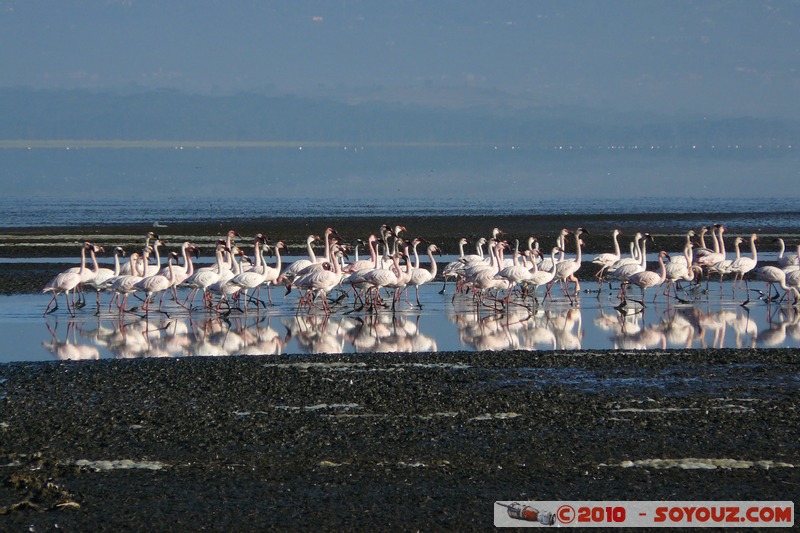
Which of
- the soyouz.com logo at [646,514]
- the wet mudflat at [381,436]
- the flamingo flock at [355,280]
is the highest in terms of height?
the flamingo flock at [355,280]

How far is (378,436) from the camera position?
438 inches

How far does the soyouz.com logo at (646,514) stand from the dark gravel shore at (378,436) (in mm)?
206

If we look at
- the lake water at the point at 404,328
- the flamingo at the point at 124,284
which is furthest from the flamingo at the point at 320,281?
the flamingo at the point at 124,284

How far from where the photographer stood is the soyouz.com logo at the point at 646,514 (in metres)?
8.66

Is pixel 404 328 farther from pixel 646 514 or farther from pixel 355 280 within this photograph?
pixel 646 514

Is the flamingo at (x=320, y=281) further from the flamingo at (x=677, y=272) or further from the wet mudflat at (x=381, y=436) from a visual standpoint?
the flamingo at (x=677, y=272)

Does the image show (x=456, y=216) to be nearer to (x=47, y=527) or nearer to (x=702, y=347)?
(x=702, y=347)

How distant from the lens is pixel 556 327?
61.3 ft

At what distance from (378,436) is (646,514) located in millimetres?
3132

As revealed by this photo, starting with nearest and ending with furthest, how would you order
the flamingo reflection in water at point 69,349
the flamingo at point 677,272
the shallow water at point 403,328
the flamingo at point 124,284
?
the flamingo reflection in water at point 69,349 < the shallow water at point 403,328 < the flamingo at point 124,284 < the flamingo at point 677,272

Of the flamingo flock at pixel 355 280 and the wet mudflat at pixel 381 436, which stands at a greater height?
the flamingo flock at pixel 355 280

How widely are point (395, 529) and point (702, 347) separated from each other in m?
8.87

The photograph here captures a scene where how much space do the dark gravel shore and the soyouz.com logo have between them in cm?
21

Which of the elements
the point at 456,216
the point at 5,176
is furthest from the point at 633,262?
the point at 5,176
